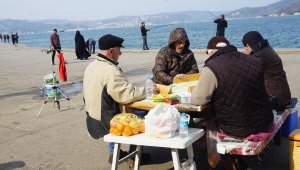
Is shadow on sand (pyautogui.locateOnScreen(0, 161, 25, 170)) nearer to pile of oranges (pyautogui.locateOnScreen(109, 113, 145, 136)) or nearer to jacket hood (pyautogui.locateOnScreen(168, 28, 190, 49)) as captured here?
pile of oranges (pyautogui.locateOnScreen(109, 113, 145, 136))

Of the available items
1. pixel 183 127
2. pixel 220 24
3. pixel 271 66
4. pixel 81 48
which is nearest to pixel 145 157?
pixel 183 127

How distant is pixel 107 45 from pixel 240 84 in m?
1.68

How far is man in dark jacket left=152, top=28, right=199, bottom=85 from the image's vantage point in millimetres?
5832

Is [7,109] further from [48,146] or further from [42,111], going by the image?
[48,146]

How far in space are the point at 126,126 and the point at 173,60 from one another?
2360mm

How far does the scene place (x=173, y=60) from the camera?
6.00 m

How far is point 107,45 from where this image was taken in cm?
460

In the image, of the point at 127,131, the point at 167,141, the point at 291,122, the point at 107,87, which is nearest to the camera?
the point at 167,141

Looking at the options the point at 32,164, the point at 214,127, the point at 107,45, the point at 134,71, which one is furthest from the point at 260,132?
the point at 134,71

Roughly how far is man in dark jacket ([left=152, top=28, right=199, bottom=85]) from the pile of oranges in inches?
77.1

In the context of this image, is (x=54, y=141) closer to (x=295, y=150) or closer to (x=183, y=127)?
(x=183, y=127)

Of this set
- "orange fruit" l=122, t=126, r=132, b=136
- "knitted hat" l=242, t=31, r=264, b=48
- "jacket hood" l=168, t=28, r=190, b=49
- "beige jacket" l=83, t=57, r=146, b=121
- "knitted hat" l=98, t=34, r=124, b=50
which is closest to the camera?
"orange fruit" l=122, t=126, r=132, b=136

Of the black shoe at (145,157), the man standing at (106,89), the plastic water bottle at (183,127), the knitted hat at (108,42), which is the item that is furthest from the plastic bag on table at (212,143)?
the knitted hat at (108,42)

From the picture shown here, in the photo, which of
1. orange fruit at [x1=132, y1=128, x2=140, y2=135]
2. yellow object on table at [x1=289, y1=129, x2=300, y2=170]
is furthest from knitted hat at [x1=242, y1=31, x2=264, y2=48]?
orange fruit at [x1=132, y1=128, x2=140, y2=135]
